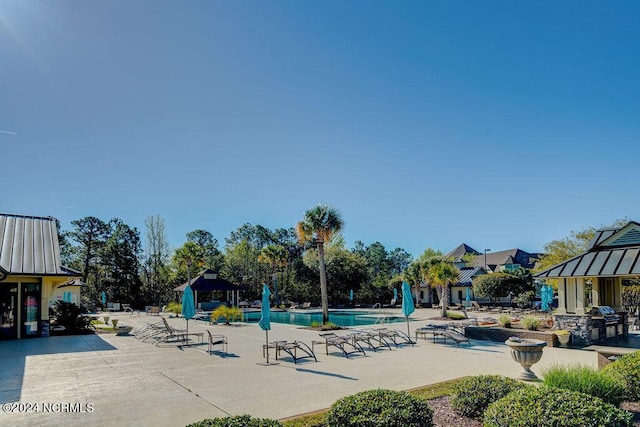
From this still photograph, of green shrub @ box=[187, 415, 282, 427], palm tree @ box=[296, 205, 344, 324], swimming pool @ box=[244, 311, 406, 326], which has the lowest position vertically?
swimming pool @ box=[244, 311, 406, 326]

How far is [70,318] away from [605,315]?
21.2 meters

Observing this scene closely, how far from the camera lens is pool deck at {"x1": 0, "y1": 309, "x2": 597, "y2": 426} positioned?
652 cm

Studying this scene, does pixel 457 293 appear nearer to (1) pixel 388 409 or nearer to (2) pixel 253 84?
(2) pixel 253 84

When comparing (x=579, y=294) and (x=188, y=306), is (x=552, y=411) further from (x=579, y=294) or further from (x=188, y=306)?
(x=188, y=306)

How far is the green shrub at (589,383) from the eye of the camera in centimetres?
534

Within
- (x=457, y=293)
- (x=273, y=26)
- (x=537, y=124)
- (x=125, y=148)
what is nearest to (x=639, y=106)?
(x=537, y=124)

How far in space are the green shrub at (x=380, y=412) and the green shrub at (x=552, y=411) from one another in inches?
29.7

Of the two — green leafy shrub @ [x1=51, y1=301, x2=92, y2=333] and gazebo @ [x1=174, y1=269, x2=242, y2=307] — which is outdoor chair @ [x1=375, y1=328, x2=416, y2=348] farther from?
gazebo @ [x1=174, y1=269, x2=242, y2=307]

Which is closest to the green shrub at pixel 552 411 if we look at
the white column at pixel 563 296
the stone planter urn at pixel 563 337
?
the stone planter urn at pixel 563 337

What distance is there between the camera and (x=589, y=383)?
17.5 ft

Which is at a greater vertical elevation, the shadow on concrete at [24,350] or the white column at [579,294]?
the white column at [579,294]

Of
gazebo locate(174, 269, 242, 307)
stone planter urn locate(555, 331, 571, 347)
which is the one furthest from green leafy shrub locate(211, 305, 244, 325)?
Answer: stone planter urn locate(555, 331, 571, 347)

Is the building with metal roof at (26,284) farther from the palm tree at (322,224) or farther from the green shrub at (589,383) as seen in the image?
the green shrub at (589,383)

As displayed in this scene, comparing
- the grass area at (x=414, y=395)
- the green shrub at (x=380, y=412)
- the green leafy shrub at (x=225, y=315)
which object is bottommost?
the green leafy shrub at (x=225, y=315)
